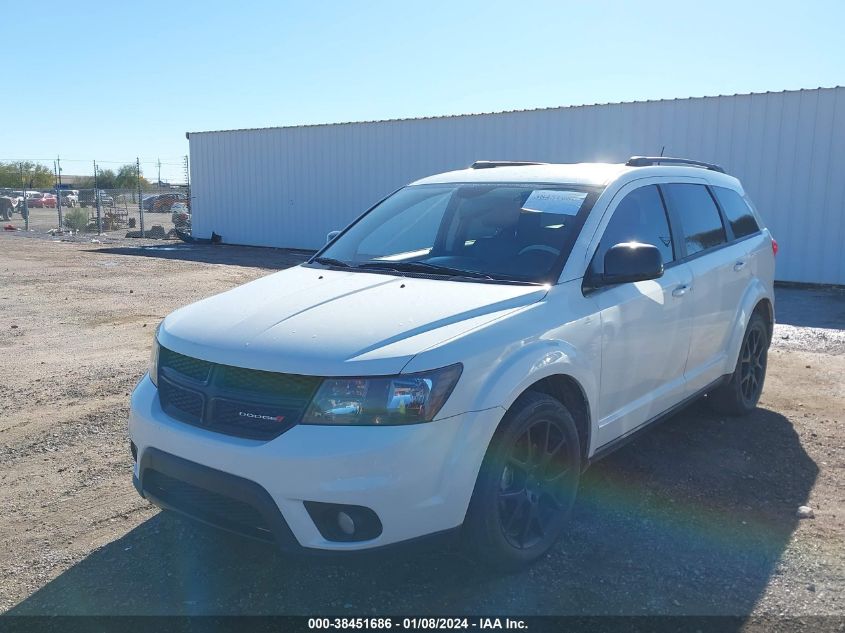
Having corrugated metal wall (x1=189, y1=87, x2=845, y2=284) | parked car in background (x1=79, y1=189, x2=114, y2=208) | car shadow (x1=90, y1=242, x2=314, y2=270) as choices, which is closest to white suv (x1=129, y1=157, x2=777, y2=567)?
corrugated metal wall (x1=189, y1=87, x2=845, y2=284)

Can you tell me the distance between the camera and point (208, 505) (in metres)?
3.06

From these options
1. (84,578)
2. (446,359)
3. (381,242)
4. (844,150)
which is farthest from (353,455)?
(844,150)

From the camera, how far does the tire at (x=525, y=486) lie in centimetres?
307

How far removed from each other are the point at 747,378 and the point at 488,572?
10.6ft

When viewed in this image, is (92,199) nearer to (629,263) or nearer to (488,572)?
(629,263)

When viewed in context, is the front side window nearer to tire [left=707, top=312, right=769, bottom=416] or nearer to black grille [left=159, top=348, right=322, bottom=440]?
tire [left=707, top=312, right=769, bottom=416]

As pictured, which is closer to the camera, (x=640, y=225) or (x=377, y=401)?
(x=377, y=401)

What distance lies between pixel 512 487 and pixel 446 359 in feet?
2.48

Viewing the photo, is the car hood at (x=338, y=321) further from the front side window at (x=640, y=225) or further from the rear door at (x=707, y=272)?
the rear door at (x=707, y=272)

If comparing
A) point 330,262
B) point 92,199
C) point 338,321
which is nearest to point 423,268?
point 330,262

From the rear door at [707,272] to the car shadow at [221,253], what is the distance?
41.4 feet

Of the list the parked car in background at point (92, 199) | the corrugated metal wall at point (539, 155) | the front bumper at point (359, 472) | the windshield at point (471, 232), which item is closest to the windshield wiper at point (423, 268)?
the windshield at point (471, 232)

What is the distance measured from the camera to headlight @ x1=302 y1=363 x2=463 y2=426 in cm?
284

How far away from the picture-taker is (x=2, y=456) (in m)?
4.82
